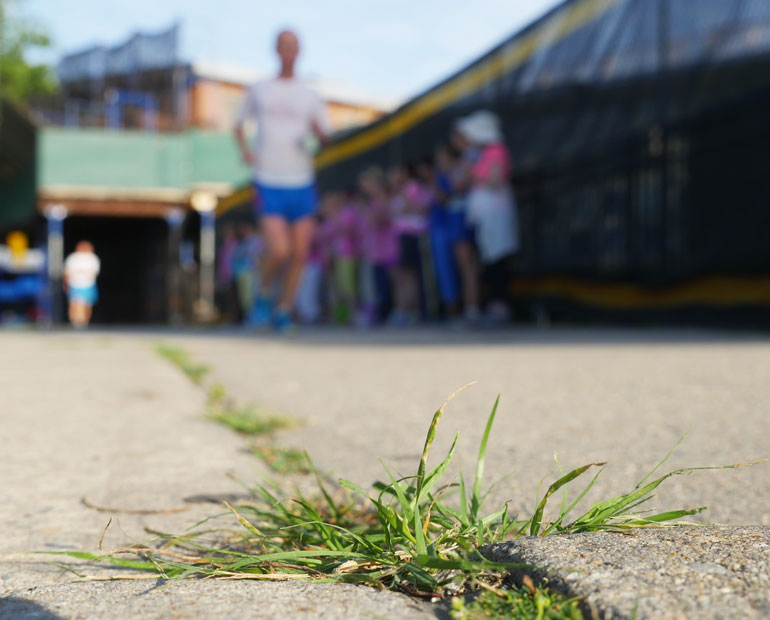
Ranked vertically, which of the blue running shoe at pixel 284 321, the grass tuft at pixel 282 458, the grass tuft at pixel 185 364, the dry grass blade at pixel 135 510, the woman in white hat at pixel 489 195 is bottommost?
the dry grass blade at pixel 135 510

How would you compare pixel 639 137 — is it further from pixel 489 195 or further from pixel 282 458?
pixel 282 458

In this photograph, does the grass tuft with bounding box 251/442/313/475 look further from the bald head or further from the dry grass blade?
the bald head

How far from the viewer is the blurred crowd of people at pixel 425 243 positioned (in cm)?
736

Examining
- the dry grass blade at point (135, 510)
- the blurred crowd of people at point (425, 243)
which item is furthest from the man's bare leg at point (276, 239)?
the dry grass blade at point (135, 510)

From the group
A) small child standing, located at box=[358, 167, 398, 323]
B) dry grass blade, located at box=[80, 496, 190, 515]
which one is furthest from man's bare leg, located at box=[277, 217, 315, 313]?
dry grass blade, located at box=[80, 496, 190, 515]

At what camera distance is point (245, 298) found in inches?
513

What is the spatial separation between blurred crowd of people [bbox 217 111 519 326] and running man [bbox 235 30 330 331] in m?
1.53

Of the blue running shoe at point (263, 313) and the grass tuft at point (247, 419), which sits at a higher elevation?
the blue running shoe at point (263, 313)

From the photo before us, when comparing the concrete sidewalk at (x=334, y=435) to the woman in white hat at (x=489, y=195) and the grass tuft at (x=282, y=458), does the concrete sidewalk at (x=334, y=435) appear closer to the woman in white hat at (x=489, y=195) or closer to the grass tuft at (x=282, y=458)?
the grass tuft at (x=282, y=458)

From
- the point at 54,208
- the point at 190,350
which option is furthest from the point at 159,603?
the point at 54,208

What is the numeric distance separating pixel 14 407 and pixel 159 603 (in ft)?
5.75

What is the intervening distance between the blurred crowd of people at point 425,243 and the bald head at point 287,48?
170 centimetres

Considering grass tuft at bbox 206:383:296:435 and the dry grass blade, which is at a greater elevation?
grass tuft at bbox 206:383:296:435

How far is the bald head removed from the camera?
6.23m
